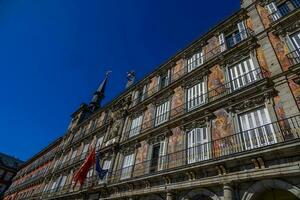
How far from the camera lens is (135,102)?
18.9 meters

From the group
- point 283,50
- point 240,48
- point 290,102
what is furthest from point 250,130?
point 240,48

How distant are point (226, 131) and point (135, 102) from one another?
1074 centimetres

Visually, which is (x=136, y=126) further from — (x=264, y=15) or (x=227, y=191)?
(x=264, y=15)

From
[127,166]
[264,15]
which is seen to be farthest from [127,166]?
[264,15]

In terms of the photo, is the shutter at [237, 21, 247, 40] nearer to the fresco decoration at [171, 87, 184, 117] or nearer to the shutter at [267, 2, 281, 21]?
the shutter at [267, 2, 281, 21]

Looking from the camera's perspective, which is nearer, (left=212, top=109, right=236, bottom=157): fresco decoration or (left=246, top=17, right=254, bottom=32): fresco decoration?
(left=212, top=109, right=236, bottom=157): fresco decoration

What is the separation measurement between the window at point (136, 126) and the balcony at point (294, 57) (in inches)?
423

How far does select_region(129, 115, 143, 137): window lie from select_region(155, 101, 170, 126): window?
1939mm

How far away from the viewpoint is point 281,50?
31.6 ft

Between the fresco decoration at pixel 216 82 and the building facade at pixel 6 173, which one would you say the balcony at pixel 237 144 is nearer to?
the fresco decoration at pixel 216 82

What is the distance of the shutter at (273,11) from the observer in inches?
432

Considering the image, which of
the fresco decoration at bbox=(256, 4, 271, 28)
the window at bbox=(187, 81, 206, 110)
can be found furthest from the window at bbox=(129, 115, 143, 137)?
the fresco decoration at bbox=(256, 4, 271, 28)

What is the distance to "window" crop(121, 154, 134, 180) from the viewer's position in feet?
44.5

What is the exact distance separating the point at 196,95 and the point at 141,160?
5.78 meters
